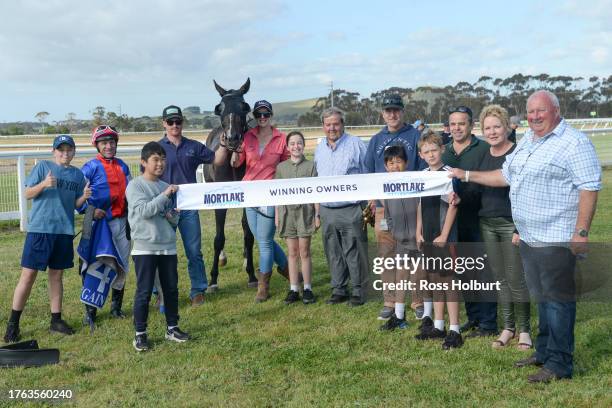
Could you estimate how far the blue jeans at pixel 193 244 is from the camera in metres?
6.27

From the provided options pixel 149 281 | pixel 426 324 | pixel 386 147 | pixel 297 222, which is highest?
pixel 386 147

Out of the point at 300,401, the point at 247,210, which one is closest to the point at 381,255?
the point at 247,210

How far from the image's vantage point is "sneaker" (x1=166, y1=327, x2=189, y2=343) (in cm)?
527

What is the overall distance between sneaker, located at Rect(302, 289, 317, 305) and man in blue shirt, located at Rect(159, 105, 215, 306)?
1172 millimetres

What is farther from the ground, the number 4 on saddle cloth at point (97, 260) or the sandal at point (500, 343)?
the number 4 on saddle cloth at point (97, 260)

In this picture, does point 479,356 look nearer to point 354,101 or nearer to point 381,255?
point 381,255

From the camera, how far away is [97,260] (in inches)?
231

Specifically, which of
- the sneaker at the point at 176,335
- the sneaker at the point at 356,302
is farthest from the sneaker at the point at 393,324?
the sneaker at the point at 176,335

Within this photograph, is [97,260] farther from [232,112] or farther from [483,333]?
[483,333]

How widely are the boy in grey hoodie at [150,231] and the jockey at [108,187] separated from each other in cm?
85

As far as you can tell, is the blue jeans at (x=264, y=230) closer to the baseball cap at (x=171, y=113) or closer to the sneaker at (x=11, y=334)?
the baseball cap at (x=171, y=113)

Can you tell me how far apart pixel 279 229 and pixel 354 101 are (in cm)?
5843

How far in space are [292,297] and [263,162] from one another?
5.03ft

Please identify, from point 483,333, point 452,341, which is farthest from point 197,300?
point 483,333
